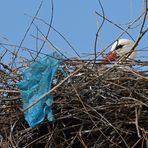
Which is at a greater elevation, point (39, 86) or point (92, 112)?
point (39, 86)

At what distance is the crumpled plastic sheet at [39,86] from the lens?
4.14m

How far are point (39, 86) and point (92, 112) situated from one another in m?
0.36

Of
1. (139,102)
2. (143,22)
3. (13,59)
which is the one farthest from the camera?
(13,59)

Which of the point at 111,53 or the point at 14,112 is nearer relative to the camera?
the point at 14,112

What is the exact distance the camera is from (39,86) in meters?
4.20

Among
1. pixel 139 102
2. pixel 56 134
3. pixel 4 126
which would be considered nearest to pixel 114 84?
pixel 139 102

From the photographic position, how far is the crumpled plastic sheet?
4.14 meters

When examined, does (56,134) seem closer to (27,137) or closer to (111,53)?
(27,137)

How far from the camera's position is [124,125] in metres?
4.10

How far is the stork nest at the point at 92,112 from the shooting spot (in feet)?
13.3

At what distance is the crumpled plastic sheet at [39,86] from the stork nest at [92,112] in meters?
0.06

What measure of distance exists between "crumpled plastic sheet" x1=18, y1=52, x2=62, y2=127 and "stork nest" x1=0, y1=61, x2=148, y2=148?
0.06 metres

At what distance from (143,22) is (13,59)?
1.16 metres

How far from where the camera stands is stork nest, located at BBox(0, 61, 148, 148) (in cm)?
406
